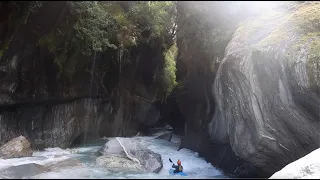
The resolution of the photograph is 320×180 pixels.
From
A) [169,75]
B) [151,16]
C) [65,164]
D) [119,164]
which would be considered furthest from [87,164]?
[169,75]

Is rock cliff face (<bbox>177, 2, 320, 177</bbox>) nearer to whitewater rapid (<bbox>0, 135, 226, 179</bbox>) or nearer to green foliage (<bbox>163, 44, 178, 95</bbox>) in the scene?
whitewater rapid (<bbox>0, 135, 226, 179</bbox>)

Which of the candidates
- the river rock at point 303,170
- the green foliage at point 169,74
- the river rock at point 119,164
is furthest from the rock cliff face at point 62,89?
the river rock at point 303,170

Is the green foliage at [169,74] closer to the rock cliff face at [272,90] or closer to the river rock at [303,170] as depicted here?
the rock cliff face at [272,90]

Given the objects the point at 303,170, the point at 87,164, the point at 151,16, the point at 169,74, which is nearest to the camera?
the point at 303,170

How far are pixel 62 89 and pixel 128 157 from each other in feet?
23.3

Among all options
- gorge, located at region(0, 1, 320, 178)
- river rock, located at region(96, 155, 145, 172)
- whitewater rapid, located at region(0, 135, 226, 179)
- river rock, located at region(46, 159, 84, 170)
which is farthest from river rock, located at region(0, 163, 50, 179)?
gorge, located at region(0, 1, 320, 178)

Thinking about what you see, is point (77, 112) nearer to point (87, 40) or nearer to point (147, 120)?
point (87, 40)

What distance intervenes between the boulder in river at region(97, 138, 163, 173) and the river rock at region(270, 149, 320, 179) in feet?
25.1

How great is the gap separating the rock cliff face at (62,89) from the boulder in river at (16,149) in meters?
1.52

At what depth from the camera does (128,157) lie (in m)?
15.4

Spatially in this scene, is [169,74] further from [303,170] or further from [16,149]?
[303,170]

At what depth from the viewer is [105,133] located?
83.0 ft

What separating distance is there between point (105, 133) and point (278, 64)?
16791 millimetres

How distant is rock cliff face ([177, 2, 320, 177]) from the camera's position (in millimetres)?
10500
